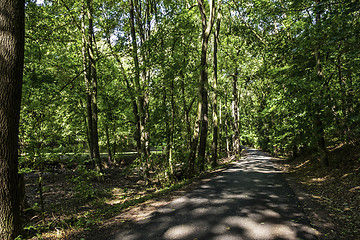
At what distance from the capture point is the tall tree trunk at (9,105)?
3.59m

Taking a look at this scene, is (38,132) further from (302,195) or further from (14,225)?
(302,195)

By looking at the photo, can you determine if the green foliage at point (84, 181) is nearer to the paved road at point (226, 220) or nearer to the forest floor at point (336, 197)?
the paved road at point (226, 220)

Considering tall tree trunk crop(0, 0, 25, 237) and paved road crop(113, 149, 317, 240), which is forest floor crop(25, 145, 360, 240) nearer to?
paved road crop(113, 149, 317, 240)

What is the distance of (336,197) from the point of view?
642 centimetres

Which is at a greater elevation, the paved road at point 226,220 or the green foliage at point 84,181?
the green foliage at point 84,181

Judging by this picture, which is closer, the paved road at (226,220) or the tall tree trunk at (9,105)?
the tall tree trunk at (9,105)

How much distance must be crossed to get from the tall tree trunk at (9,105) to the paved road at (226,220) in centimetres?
196

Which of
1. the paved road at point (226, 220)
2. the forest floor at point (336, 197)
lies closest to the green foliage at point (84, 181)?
the paved road at point (226, 220)

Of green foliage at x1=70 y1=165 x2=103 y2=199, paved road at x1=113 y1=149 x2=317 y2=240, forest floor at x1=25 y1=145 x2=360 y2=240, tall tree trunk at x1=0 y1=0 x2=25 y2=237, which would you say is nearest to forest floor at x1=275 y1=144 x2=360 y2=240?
forest floor at x1=25 y1=145 x2=360 y2=240

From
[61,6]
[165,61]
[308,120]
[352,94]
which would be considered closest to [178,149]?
[165,61]

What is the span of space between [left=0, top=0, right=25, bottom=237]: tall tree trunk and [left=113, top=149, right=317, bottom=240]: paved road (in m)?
1.96

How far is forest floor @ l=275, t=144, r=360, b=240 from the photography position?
14.1ft

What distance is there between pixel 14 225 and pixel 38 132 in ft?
6.92

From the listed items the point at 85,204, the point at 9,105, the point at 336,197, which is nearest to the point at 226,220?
the point at 336,197
